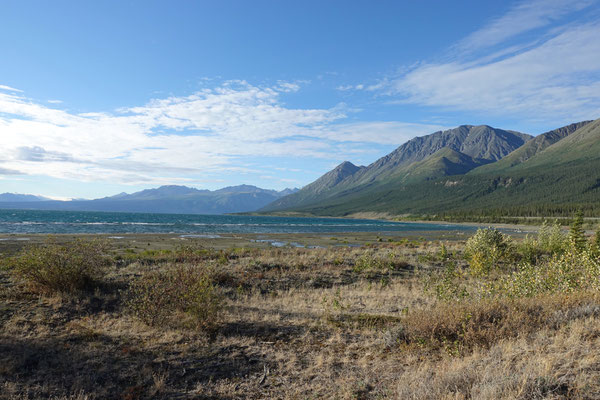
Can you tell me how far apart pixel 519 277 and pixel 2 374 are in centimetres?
1489

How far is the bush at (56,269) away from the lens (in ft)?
43.4

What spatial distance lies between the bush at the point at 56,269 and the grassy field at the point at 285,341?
0.05 meters

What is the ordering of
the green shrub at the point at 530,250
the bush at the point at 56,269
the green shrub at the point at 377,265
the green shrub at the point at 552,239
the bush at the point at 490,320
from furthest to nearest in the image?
the green shrub at the point at 552,239, the green shrub at the point at 530,250, the green shrub at the point at 377,265, the bush at the point at 56,269, the bush at the point at 490,320

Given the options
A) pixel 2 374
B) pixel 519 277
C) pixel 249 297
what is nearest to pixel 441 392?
pixel 519 277

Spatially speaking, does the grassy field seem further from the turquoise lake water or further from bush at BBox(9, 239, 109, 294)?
the turquoise lake water

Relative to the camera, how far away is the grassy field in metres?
6.17

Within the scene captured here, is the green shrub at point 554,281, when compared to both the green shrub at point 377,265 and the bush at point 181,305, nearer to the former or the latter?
the bush at point 181,305

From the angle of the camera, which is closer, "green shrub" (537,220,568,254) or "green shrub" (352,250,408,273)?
"green shrub" (352,250,408,273)

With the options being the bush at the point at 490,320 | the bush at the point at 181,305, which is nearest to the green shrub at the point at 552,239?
the bush at the point at 490,320

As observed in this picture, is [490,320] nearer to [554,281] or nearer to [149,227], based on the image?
[554,281]

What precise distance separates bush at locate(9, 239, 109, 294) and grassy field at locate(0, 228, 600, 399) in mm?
50

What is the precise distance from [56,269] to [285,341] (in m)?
10.6

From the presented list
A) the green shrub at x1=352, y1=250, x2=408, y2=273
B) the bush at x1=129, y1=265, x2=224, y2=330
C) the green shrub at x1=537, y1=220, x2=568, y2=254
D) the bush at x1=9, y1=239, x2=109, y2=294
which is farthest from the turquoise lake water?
the bush at x1=129, y1=265, x2=224, y2=330

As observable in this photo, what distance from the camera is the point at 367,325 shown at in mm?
10438
